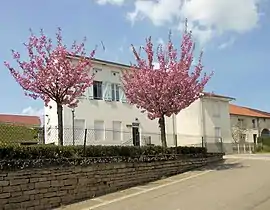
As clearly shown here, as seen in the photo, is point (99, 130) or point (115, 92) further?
point (115, 92)

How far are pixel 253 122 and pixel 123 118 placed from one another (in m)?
28.8

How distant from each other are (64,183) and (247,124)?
145 feet

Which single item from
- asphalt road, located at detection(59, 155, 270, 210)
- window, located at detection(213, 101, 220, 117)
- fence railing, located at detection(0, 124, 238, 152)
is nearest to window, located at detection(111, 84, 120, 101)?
fence railing, located at detection(0, 124, 238, 152)

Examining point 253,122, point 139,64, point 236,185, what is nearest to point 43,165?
point 236,185

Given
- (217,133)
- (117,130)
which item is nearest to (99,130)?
(117,130)

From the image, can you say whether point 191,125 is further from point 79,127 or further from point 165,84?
point 165,84

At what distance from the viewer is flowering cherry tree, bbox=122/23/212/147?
19.5 metres

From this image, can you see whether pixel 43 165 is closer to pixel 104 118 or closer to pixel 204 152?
pixel 204 152

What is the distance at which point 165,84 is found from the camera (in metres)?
19.4

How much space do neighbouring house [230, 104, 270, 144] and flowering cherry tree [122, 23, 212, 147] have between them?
1090 inches

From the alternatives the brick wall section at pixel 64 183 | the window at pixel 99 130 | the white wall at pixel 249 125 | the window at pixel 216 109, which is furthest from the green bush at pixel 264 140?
the brick wall section at pixel 64 183

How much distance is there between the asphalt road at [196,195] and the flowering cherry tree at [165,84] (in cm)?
371

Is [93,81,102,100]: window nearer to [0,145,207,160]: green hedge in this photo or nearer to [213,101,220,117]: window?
[0,145,207,160]: green hedge

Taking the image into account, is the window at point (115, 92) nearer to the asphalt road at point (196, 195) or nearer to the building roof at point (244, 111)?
the asphalt road at point (196, 195)
